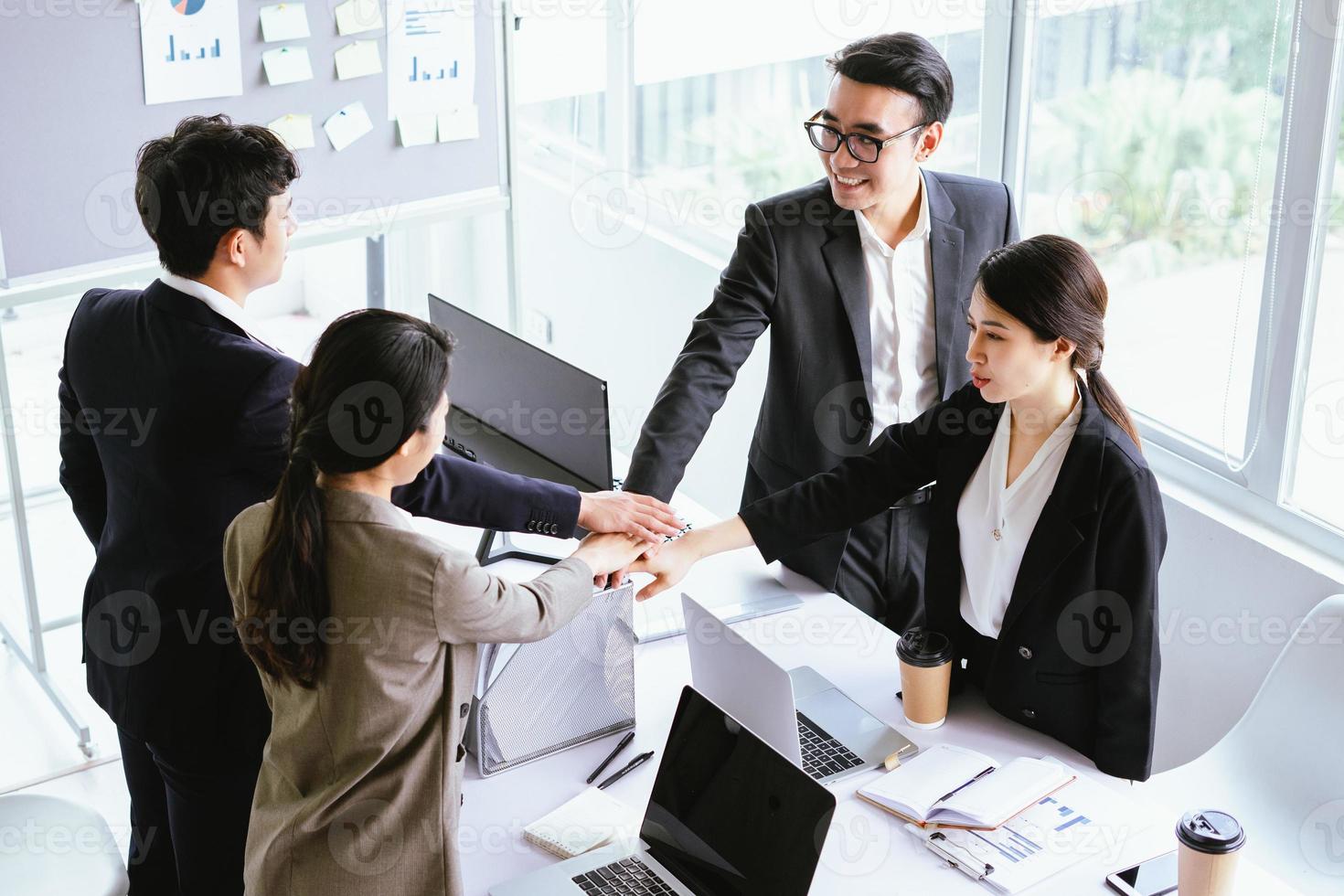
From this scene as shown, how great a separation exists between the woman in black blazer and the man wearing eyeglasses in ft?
0.97

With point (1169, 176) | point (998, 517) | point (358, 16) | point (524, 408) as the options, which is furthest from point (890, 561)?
point (358, 16)

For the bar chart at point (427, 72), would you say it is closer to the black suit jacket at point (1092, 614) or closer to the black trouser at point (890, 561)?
the black trouser at point (890, 561)

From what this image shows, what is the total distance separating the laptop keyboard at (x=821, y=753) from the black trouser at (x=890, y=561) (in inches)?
20.3

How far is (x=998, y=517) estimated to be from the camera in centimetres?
229

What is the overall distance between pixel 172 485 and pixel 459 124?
76.5 inches

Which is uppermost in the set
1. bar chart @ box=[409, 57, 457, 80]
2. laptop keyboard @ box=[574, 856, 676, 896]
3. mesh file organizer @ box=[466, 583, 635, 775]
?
bar chart @ box=[409, 57, 457, 80]

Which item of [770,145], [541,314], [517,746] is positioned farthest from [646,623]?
[541,314]

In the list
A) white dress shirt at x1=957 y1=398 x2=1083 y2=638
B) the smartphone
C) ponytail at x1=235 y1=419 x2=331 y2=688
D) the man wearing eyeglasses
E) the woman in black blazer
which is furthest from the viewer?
the man wearing eyeglasses

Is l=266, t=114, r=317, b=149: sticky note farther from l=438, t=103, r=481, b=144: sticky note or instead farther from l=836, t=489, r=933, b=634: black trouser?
l=836, t=489, r=933, b=634: black trouser

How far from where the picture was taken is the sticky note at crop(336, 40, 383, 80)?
11.3ft

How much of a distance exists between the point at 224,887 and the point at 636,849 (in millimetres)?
749

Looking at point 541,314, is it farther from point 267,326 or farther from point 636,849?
point 636,849

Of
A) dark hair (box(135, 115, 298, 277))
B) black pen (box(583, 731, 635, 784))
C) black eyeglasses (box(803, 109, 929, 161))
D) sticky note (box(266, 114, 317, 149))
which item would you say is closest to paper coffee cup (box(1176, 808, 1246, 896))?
black pen (box(583, 731, 635, 784))

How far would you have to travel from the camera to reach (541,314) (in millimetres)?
5500
